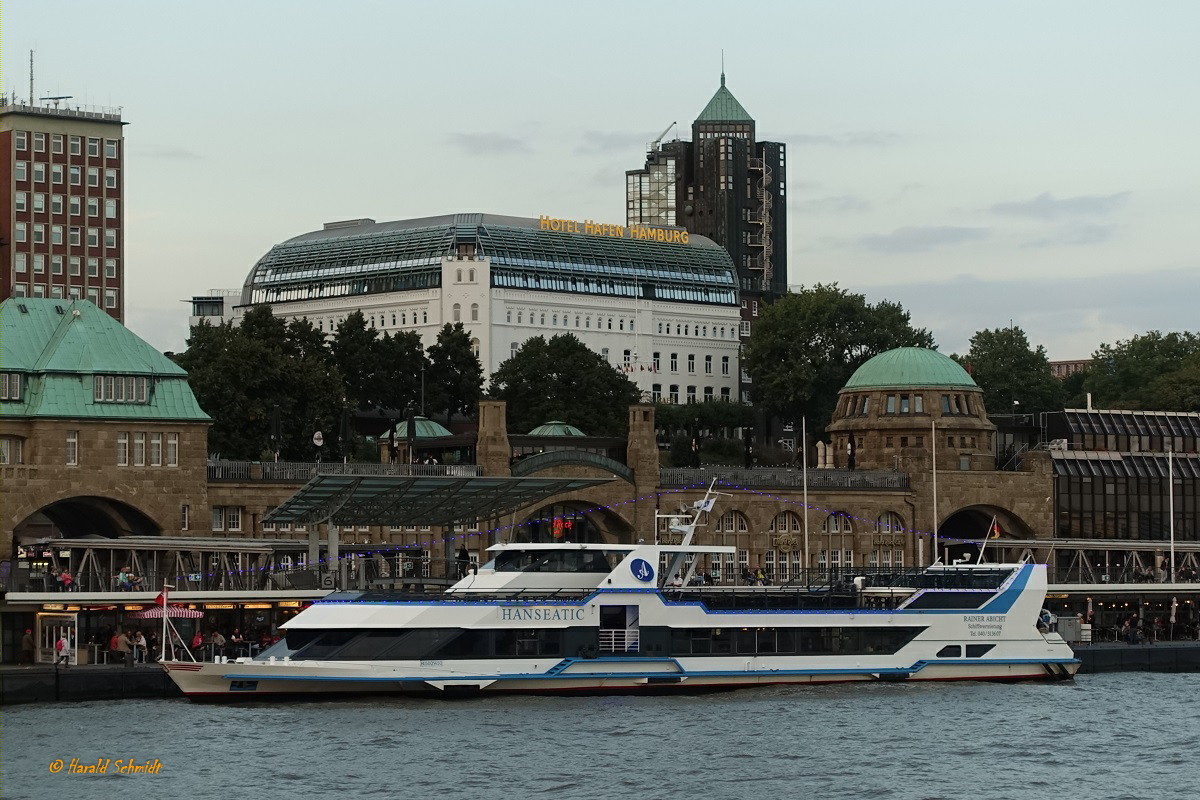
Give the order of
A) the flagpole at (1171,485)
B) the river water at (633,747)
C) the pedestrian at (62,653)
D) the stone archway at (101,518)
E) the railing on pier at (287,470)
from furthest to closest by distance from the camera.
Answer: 1. the flagpole at (1171,485)
2. the railing on pier at (287,470)
3. the stone archway at (101,518)
4. the pedestrian at (62,653)
5. the river water at (633,747)

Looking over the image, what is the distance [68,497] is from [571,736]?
133 feet

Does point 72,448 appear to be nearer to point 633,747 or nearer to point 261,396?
point 261,396

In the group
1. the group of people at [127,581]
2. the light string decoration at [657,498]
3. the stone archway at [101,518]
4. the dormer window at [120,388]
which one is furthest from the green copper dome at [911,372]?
the group of people at [127,581]

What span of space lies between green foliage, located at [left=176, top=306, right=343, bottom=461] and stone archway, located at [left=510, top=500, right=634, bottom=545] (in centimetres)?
1475

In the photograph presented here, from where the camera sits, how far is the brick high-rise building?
188 m

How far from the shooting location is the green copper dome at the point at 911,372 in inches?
5502

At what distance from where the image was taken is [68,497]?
10744 centimetres

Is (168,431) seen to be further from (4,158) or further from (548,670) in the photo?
(4,158)

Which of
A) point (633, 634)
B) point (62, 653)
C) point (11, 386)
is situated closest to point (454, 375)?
point (11, 386)

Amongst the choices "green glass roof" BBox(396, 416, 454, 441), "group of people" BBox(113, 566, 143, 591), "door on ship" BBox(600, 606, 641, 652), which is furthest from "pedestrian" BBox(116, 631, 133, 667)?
"green glass roof" BBox(396, 416, 454, 441)

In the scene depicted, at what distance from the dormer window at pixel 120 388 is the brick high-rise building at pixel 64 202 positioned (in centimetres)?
7963

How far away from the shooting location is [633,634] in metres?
86.9

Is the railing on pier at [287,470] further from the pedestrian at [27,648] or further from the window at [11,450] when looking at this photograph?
the pedestrian at [27,648]

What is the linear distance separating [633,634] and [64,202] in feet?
379
